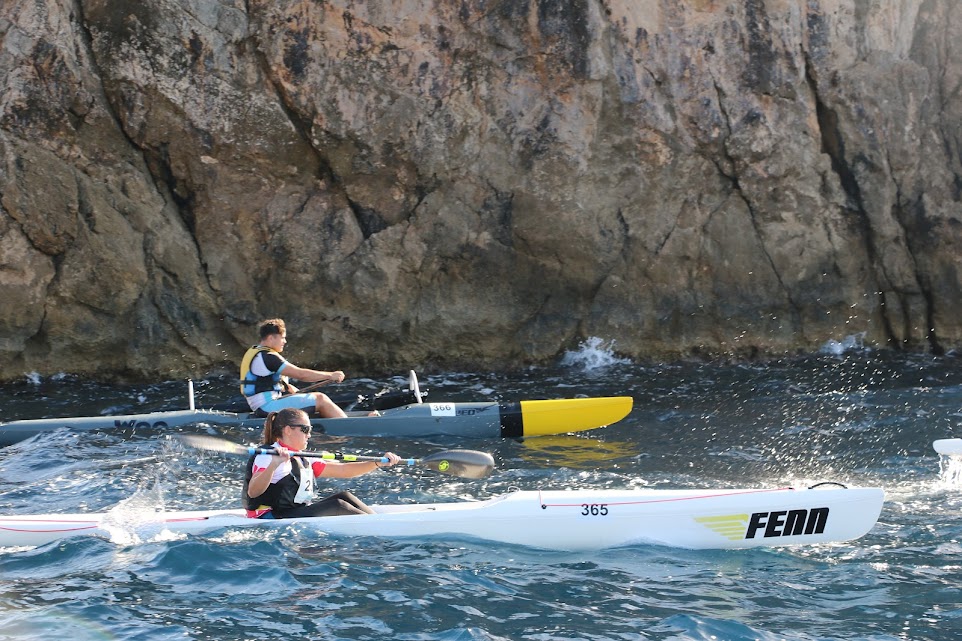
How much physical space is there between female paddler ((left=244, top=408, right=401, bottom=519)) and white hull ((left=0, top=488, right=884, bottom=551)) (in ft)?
0.34

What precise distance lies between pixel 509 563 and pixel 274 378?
4.01 metres

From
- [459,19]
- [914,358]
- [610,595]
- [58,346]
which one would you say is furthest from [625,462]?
[58,346]

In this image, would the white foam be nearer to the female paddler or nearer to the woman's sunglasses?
the female paddler

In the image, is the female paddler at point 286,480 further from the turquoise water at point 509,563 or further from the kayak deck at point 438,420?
the kayak deck at point 438,420

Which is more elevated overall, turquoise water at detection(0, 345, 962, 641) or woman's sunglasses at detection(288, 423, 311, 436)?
woman's sunglasses at detection(288, 423, 311, 436)

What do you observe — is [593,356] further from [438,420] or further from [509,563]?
[509,563]

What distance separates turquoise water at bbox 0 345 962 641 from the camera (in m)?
5.04

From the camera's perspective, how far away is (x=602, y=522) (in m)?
6.20

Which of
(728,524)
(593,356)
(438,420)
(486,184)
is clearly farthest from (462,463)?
(486,184)

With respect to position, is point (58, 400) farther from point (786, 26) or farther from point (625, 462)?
point (786, 26)

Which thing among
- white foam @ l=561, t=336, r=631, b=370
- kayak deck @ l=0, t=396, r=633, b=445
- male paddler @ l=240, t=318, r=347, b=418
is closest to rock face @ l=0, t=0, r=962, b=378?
white foam @ l=561, t=336, r=631, b=370

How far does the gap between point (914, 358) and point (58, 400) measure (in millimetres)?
9212

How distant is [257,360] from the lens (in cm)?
923

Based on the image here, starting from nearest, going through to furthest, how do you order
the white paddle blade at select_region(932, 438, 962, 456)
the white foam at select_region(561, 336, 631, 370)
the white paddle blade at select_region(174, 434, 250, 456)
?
the white paddle blade at select_region(932, 438, 962, 456), the white paddle blade at select_region(174, 434, 250, 456), the white foam at select_region(561, 336, 631, 370)
